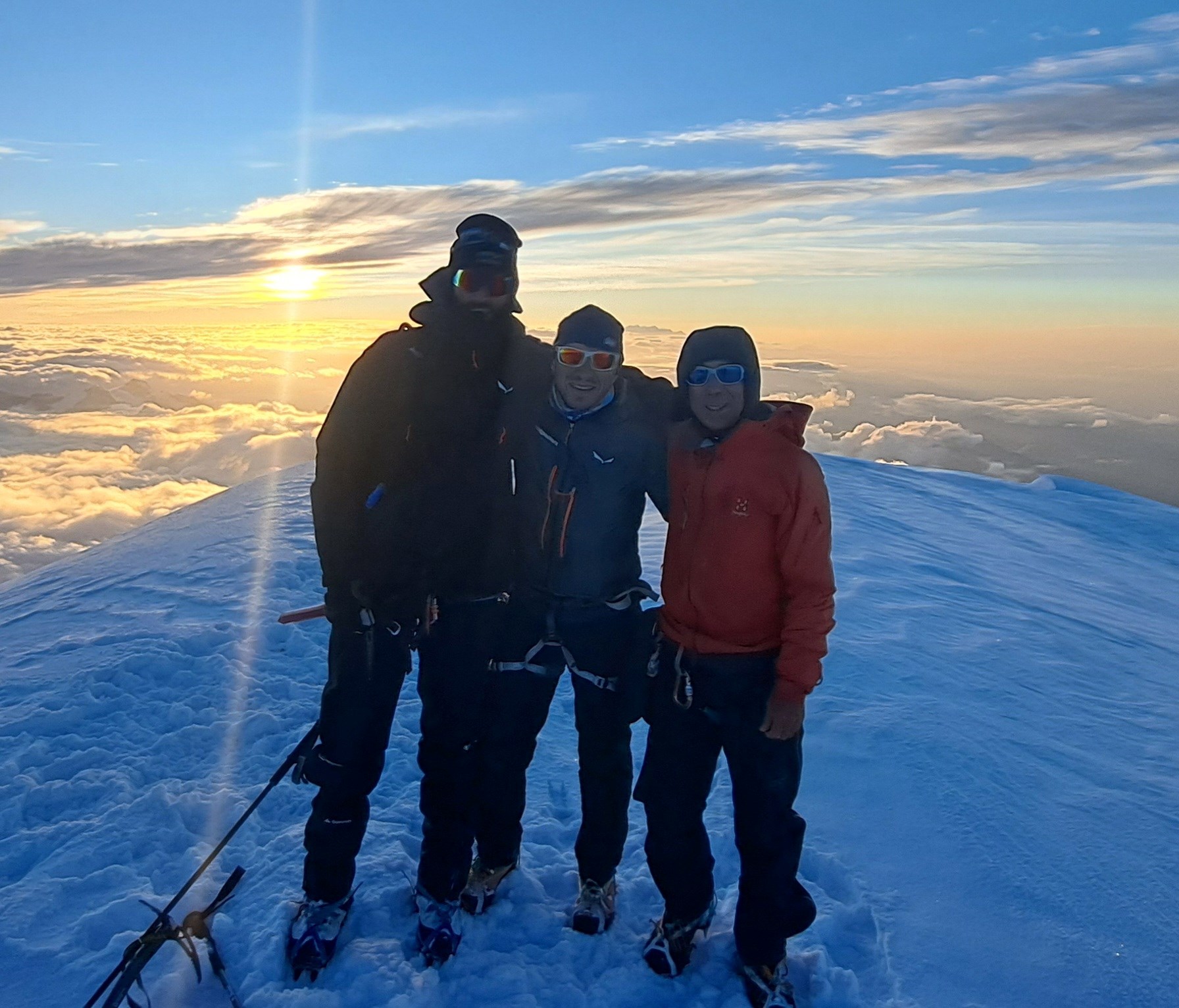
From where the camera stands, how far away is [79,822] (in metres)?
4.23

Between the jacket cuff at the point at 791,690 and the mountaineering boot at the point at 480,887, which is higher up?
the jacket cuff at the point at 791,690

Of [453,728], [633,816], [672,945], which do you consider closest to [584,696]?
[453,728]

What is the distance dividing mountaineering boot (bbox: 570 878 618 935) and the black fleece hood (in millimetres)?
2187

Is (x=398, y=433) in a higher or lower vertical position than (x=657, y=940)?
higher

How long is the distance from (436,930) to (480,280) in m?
2.67

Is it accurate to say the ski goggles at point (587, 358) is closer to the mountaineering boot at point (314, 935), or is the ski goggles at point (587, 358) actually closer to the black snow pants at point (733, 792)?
the black snow pants at point (733, 792)

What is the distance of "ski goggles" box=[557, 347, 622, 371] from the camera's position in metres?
3.00

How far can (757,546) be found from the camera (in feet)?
9.21

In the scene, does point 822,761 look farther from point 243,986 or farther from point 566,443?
point 243,986

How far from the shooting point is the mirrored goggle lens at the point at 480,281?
2994 mm

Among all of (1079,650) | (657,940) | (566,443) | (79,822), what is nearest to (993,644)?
(1079,650)

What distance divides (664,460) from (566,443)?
0.40 meters

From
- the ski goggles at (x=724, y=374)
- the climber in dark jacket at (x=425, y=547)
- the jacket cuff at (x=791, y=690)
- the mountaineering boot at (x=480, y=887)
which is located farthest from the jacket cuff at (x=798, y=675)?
the mountaineering boot at (x=480, y=887)

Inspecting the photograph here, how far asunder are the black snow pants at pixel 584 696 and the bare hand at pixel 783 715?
22.1 inches
